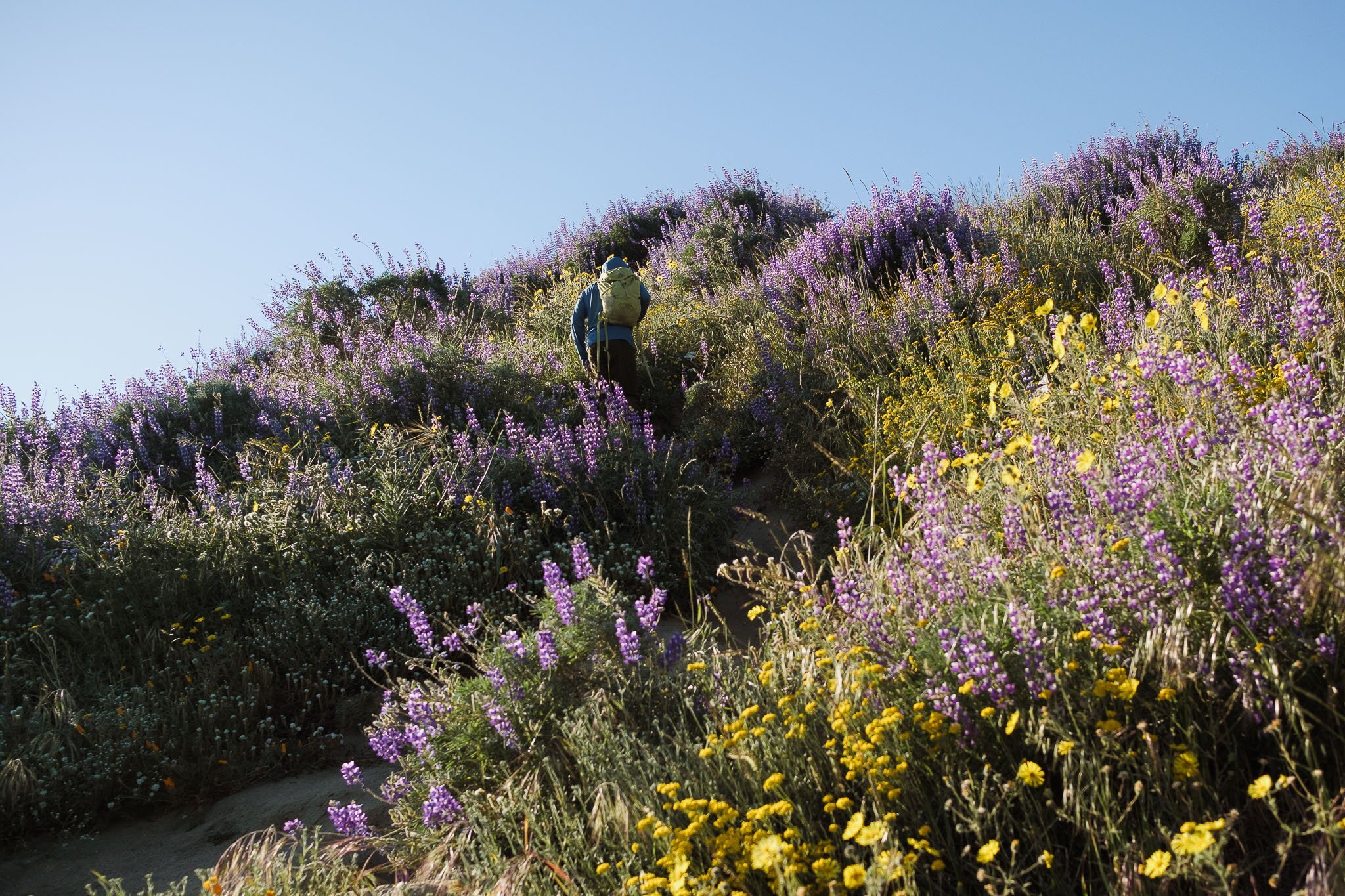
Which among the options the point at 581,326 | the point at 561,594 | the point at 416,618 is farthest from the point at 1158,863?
the point at 581,326

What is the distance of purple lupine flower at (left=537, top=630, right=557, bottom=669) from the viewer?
3.40 metres

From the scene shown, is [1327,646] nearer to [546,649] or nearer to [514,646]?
[546,649]

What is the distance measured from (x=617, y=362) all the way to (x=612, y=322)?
1.41 ft

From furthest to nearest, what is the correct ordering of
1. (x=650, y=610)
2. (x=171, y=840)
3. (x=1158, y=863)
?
1. (x=171, y=840)
2. (x=650, y=610)
3. (x=1158, y=863)

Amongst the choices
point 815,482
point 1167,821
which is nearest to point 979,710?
point 1167,821

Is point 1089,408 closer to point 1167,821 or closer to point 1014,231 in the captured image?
point 1167,821

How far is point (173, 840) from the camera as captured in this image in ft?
13.9

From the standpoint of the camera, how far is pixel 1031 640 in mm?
2258

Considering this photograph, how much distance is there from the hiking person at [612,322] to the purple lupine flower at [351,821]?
5.71 meters

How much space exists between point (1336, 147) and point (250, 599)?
50.5 feet

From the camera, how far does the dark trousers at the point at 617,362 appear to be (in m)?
8.95

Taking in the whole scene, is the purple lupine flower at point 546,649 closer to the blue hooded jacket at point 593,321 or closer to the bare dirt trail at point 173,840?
the bare dirt trail at point 173,840

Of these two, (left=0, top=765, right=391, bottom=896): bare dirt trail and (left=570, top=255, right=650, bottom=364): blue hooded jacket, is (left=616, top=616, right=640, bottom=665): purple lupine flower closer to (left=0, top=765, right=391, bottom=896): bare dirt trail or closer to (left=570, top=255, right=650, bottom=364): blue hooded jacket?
(left=0, top=765, right=391, bottom=896): bare dirt trail

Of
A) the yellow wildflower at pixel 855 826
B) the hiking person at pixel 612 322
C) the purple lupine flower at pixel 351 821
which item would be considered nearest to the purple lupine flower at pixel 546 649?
the purple lupine flower at pixel 351 821
